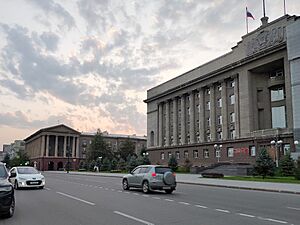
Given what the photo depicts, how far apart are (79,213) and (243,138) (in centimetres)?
4671

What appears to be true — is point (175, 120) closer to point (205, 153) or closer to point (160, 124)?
point (160, 124)

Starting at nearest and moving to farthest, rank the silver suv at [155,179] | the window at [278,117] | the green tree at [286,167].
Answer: the silver suv at [155,179]
the green tree at [286,167]
the window at [278,117]

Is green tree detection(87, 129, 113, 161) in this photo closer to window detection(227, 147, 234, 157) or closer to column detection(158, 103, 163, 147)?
column detection(158, 103, 163, 147)

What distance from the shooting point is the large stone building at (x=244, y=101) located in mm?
48688

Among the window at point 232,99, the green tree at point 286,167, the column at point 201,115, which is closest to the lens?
the green tree at point 286,167

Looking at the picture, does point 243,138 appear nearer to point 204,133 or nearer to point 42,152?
point 204,133

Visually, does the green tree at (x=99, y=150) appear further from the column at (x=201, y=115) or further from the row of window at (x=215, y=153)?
the column at (x=201, y=115)

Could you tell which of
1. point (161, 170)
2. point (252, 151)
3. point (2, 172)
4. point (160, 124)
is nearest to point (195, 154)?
point (252, 151)

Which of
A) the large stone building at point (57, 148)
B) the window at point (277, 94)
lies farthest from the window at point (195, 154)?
the large stone building at point (57, 148)

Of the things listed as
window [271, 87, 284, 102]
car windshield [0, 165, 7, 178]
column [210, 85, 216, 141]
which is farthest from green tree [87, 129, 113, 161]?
car windshield [0, 165, 7, 178]

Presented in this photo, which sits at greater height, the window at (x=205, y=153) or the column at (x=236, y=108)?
the column at (x=236, y=108)

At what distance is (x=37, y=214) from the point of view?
1109cm

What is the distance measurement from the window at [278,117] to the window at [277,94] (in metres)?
1.50

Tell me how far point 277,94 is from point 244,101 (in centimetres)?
508
